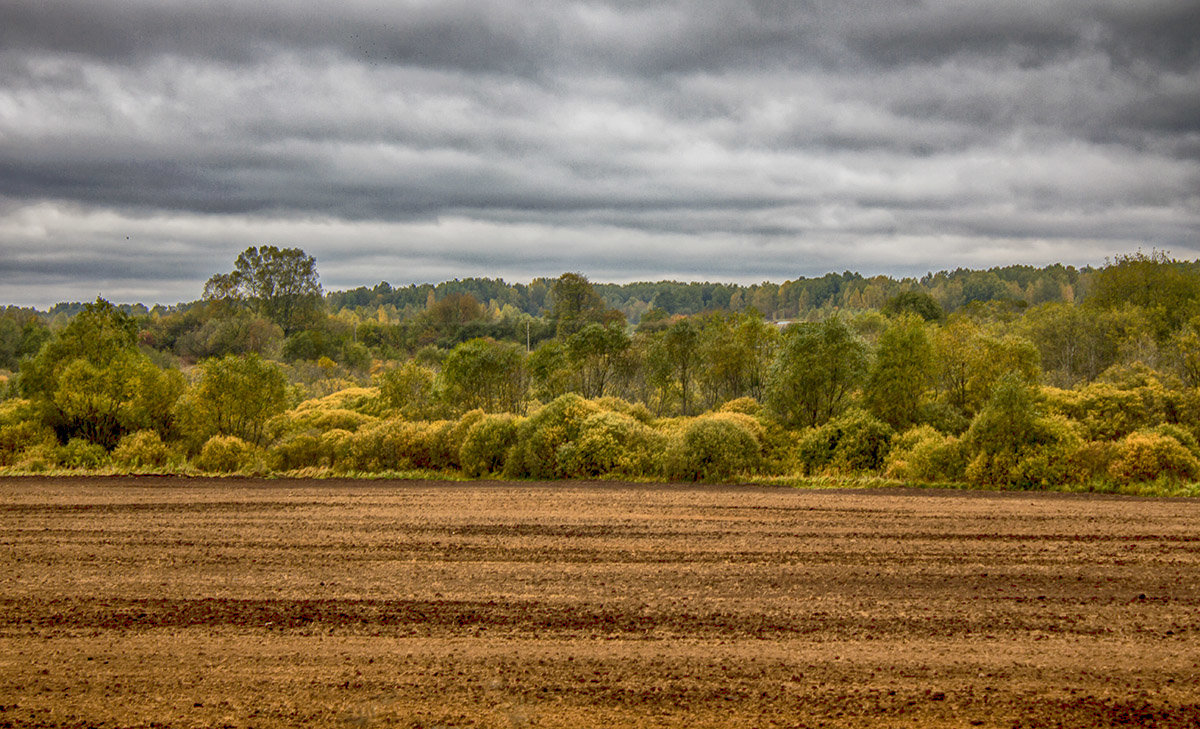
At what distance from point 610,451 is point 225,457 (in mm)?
12779

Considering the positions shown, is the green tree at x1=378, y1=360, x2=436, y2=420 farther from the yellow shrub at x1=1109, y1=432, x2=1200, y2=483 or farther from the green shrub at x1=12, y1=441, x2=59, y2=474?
the yellow shrub at x1=1109, y1=432, x2=1200, y2=483

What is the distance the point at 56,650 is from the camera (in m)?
9.70

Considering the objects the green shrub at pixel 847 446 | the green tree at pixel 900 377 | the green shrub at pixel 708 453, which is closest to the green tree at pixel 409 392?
the green shrub at pixel 708 453

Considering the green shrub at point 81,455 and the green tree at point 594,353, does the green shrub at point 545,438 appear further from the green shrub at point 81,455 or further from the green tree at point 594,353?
the green shrub at point 81,455

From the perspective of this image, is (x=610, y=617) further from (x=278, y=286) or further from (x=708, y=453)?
(x=278, y=286)

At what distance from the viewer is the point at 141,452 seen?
26359 mm

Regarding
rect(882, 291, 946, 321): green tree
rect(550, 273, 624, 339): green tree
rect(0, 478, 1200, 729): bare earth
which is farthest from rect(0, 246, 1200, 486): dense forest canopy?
rect(550, 273, 624, 339): green tree

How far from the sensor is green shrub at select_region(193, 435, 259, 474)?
25.3 m

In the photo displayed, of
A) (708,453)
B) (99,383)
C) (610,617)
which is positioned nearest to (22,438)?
(99,383)

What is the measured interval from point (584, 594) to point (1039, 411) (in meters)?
16.6

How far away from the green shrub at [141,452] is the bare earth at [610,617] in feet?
29.0

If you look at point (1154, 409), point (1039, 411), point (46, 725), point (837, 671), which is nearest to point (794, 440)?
point (1039, 411)

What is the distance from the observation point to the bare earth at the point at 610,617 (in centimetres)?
805

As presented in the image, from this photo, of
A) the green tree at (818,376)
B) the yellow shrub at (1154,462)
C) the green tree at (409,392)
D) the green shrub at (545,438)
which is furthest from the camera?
the green tree at (409,392)
